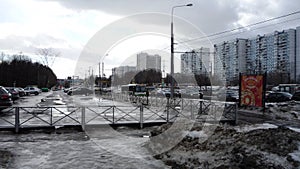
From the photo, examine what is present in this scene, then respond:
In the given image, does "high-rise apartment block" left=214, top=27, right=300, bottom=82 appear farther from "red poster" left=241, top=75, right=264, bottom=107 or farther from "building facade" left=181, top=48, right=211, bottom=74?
"red poster" left=241, top=75, right=264, bottom=107

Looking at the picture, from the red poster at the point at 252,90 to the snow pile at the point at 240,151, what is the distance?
1113cm

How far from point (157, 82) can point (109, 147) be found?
6445 centimetres

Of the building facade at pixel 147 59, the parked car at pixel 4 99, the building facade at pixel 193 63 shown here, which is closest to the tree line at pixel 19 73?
the building facade at pixel 147 59

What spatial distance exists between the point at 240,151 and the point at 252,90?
13133 mm

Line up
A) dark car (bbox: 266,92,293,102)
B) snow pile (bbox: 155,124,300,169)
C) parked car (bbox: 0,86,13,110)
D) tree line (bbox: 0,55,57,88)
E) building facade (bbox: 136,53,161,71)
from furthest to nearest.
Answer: tree line (bbox: 0,55,57,88) → dark car (bbox: 266,92,293,102) → building facade (bbox: 136,53,161,71) → parked car (bbox: 0,86,13,110) → snow pile (bbox: 155,124,300,169)

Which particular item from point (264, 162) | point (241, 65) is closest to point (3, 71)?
point (241, 65)

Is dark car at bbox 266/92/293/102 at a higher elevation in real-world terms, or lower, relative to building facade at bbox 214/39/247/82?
lower

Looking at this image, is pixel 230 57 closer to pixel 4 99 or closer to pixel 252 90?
pixel 252 90

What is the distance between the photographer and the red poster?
18.5 meters

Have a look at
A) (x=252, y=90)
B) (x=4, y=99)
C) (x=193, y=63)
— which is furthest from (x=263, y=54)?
(x=4, y=99)

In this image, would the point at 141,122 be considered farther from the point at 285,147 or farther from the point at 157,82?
the point at 157,82

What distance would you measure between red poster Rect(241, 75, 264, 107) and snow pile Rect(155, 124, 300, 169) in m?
11.1

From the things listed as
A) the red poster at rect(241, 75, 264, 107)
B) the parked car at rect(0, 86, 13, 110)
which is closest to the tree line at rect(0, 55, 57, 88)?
the parked car at rect(0, 86, 13, 110)

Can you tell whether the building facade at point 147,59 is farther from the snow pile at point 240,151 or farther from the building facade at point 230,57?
the snow pile at point 240,151
